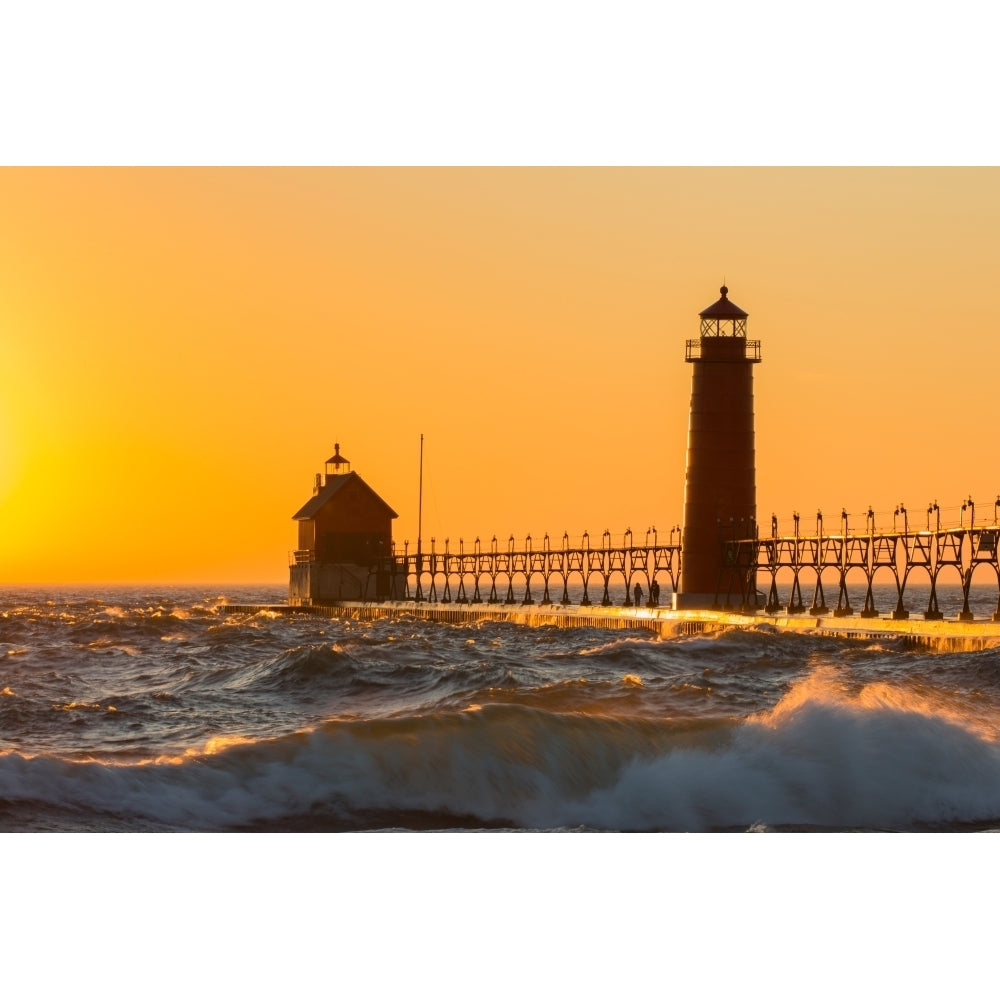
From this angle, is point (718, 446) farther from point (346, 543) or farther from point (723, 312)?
point (346, 543)

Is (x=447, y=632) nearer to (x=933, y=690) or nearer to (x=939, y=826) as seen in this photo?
(x=933, y=690)

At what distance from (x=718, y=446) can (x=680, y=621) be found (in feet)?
15.7

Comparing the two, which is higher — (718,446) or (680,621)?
(718,446)

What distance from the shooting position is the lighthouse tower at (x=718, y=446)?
1738 inches

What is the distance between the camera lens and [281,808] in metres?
14.9

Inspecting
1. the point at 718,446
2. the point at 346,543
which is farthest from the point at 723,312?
the point at 346,543

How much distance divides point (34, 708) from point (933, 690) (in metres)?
11.6

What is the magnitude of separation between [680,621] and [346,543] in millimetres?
31852

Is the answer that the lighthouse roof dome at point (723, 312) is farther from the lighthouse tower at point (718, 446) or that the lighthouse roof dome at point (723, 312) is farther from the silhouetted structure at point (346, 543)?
the silhouetted structure at point (346, 543)

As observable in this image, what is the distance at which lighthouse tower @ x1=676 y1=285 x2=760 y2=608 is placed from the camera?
145ft

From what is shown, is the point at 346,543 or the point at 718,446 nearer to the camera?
the point at 718,446

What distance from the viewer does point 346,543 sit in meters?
72.8

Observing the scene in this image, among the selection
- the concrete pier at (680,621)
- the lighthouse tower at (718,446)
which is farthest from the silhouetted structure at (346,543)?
the lighthouse tower at (718,446)

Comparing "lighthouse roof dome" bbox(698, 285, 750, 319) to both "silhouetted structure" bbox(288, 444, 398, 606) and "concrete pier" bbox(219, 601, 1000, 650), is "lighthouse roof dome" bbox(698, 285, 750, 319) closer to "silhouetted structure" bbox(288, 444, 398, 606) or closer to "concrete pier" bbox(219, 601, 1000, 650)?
"concrete pier" bbox(219, 601, 1000, 650)
